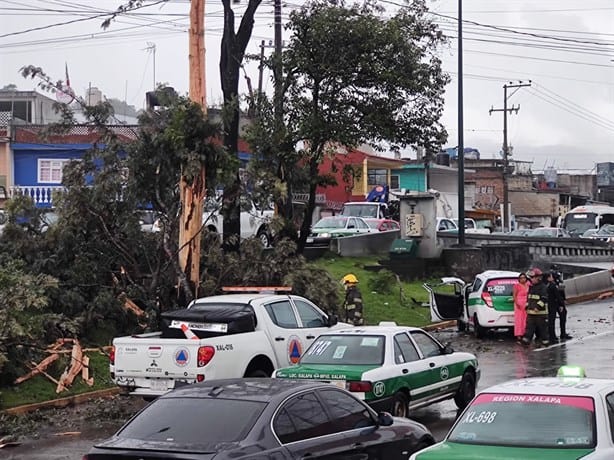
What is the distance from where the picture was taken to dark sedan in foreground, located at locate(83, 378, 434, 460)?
25.9 ft

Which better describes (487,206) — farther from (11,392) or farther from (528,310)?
(11,392)

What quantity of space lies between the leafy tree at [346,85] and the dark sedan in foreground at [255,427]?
1604 centimetres

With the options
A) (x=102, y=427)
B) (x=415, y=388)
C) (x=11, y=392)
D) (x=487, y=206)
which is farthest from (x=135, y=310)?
(x=487, y=206)

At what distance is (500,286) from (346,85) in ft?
21.7

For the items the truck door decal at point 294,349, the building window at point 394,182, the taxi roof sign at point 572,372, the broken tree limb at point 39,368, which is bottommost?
the broken tree limb at point 39,368

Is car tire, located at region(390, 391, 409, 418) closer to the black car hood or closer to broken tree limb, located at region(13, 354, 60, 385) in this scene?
the black car hood

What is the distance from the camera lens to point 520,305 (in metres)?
23.7

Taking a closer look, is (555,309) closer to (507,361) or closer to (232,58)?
(507,361)

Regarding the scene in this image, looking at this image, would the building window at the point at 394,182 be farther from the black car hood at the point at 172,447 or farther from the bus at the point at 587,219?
the black car hood at the point at 172,447

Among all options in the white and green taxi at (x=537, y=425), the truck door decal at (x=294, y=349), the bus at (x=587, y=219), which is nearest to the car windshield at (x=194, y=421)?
the white and green taxi at (x=537, y=425)

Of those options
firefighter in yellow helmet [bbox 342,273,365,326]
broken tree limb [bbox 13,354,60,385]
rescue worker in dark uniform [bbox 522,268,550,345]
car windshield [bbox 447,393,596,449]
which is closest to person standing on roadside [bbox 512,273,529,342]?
rescue worker in dark uniform [bbox 522,268,550,345]

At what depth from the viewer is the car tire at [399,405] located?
1301cm

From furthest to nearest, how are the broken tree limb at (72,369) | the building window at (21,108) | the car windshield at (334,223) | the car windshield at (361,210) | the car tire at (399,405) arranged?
the building window at (21,108) → the car windshield at (361,210) → the car windshield at (334,223) → the broken tree limb at (72,369) → the car tire at (399,405)

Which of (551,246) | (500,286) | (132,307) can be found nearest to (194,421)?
(132,307)
